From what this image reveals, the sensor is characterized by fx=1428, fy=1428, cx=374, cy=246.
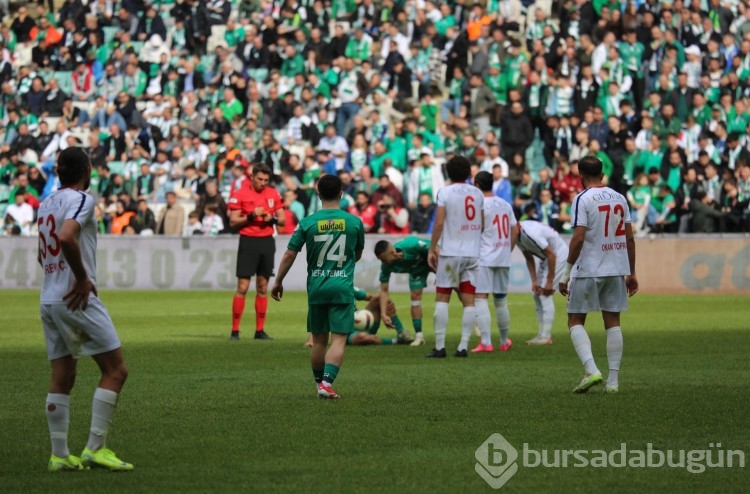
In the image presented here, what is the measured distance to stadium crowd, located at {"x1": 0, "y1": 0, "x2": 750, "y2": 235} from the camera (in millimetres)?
29812

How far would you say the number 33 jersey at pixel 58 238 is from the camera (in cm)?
851

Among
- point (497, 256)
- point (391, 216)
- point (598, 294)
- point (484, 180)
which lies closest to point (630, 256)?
point (598, 294)

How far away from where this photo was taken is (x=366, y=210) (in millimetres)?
30375

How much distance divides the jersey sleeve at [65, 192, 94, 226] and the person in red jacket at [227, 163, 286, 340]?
1064cm

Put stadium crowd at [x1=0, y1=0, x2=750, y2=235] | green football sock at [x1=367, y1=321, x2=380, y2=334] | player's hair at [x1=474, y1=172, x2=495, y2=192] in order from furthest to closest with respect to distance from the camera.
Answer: stadium crowd at [x1=0, y1=0, x2=750, y2=235], green football sock at [x1=367, y1=321, x2=380, y2=334], player's hair at [x1=474, y1=172, x2=495, y2=192]

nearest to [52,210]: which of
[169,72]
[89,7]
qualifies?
[169,72]

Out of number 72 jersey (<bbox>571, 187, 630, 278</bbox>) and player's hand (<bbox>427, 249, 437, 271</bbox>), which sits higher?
number 72 jersey (<bbox>571, 187, 630, 278</bbox>)

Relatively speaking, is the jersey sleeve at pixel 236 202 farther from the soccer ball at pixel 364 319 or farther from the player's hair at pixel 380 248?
the player's hair at pixel 380 248

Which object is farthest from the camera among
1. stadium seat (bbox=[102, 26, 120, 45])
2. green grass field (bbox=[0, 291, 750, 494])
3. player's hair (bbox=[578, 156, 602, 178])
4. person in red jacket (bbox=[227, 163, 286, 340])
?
stadium seat (bbox=[102, 26, 120, 45])

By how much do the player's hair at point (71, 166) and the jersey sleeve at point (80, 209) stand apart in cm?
14

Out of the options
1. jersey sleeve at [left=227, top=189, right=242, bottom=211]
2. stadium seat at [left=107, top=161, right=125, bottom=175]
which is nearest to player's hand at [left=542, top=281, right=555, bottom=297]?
jersey sleeve at [left=227, top=189, right=242, bottom=211]

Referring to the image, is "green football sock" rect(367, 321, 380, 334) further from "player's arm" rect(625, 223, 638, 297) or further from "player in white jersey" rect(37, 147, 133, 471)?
"player in white jersey" rect(37, 147, 133, 471)

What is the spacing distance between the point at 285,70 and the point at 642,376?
958 inches

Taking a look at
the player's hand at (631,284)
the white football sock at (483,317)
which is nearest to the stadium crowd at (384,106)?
the white football sock at (483,317)
